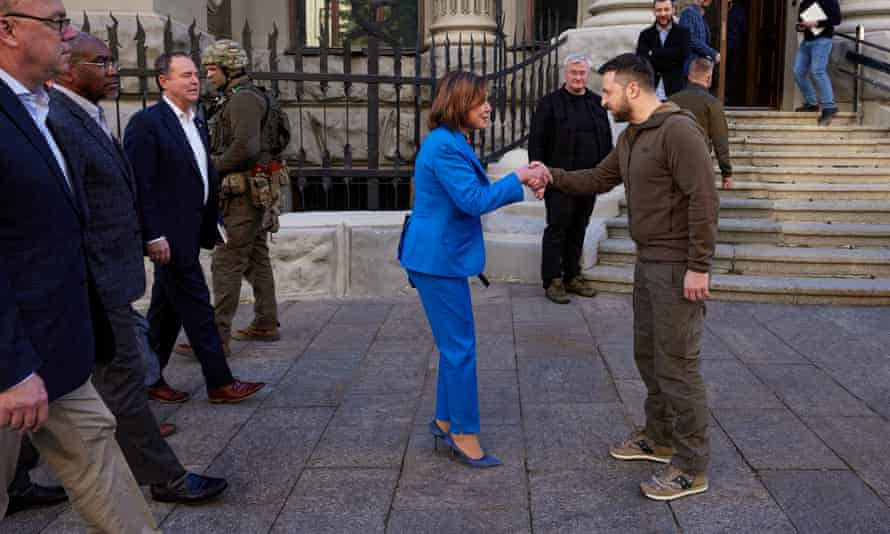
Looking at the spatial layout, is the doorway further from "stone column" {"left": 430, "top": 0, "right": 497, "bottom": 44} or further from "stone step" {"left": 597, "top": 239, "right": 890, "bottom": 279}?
"stone step" {"left": 597, "top": 239, "right": 890, "bottom": 279}

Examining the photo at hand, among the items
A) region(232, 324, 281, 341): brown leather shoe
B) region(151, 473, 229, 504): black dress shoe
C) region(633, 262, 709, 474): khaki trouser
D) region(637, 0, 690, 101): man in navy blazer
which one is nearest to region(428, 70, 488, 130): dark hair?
region(633, 262, 709, 474): khaki trouser

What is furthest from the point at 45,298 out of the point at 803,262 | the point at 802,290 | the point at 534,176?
the point at 803,262

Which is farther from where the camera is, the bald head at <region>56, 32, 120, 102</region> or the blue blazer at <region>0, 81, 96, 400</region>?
the bald head at <region>56, 32, 120, 102</region>

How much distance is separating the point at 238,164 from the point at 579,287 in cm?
334

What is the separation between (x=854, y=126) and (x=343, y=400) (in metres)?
8.04

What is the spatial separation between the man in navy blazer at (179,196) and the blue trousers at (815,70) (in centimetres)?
830

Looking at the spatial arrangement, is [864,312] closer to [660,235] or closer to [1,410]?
[660,235]

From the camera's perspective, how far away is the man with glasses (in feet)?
7.04

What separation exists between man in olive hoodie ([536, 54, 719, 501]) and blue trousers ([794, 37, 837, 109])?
7.79 m

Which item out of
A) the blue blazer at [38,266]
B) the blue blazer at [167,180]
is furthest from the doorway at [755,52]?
the blue blazer at [38,266]

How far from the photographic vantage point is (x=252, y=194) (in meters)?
5.64

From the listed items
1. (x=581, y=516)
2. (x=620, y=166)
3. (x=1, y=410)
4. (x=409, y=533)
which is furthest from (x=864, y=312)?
(x=1, y=410)

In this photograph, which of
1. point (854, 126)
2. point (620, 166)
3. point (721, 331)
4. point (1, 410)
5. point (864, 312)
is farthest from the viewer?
point (854, 126)

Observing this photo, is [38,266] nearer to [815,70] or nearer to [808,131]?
[808,131]
